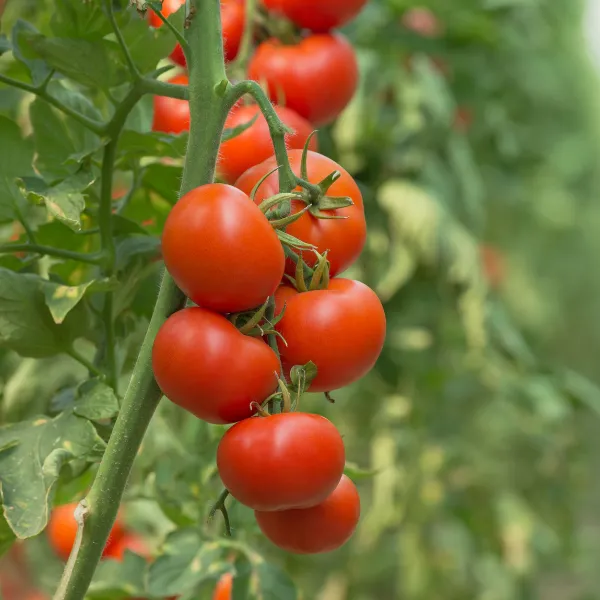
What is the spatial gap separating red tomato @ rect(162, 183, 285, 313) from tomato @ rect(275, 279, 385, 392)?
3 centimetres

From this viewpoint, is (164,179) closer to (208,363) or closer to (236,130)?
(236,130)

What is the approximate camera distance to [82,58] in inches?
19.7

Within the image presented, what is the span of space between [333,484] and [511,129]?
130 cm

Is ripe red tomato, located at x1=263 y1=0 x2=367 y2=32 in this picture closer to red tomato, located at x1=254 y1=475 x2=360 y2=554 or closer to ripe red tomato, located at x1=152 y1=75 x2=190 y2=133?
ripe red tomato, located at x1=152 y1=75 x2=190 y2=133

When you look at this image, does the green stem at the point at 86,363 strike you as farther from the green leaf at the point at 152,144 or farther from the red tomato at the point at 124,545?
the red tomato at the point at 124,545

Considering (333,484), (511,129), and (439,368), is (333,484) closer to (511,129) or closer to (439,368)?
(439,368)

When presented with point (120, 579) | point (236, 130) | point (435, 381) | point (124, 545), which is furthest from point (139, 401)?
point (435, 381)

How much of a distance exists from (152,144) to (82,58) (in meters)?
0.07

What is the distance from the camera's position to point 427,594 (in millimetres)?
1361

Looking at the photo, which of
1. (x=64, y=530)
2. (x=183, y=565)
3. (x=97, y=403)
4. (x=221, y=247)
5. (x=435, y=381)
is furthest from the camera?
(x=435, y=381)

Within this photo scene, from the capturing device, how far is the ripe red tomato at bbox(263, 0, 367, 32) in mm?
676

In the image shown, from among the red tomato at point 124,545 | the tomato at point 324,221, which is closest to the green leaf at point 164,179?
the tomato at point 324,221

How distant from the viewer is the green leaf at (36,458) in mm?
437

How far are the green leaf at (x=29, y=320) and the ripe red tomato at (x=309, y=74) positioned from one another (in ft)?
0.77
